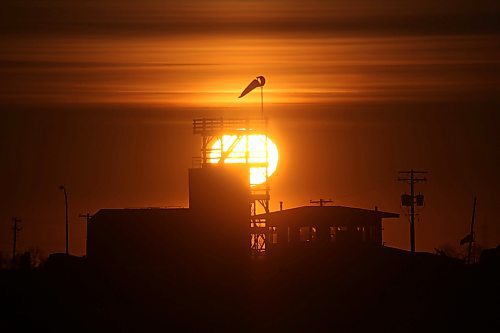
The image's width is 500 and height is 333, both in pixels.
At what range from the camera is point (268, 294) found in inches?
2046

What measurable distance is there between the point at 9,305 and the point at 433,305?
1759cm

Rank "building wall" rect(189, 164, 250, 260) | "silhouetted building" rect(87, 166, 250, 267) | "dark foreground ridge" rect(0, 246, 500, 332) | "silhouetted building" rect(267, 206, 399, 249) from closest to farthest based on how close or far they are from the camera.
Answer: "dark foreground ridge" rect(0, 246, 500, 332), "silhouetted building" rect(87, 166, 250, 267), "building wall" rect(189, 164, 250, 260), "silhouetted building" rect(267, 206, 399, 249)

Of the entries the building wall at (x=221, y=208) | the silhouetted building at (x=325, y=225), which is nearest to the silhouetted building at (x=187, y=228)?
the building wall at (x=221, y=208)

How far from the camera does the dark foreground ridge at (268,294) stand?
39531mm

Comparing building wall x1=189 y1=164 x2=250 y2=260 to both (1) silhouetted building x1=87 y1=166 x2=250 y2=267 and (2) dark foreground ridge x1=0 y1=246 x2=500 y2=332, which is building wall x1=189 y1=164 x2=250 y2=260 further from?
(2) dark foreground ridge x1=0 y1=246 x2=500 y2=332

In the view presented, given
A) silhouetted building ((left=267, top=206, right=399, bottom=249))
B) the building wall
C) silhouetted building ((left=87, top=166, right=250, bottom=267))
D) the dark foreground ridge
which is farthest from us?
silhouetted building ((left=267, top=206, right=399, bottom=249))

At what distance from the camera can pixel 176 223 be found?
59.5 metres

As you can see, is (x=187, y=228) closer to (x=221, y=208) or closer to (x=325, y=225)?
(x=221, y=208)

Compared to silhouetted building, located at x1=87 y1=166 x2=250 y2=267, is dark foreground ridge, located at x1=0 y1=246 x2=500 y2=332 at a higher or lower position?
lower

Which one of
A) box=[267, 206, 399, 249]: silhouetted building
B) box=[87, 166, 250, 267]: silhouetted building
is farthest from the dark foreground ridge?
box=[267, 206, 399, 249]: silhouetted building

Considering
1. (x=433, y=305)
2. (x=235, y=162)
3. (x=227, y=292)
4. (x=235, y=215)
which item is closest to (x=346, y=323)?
(x=433, y=305)

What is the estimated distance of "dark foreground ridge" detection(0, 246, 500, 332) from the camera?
130 feet

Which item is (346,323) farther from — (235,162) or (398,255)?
(235,162)

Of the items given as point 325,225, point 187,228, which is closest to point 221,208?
point 187,228
